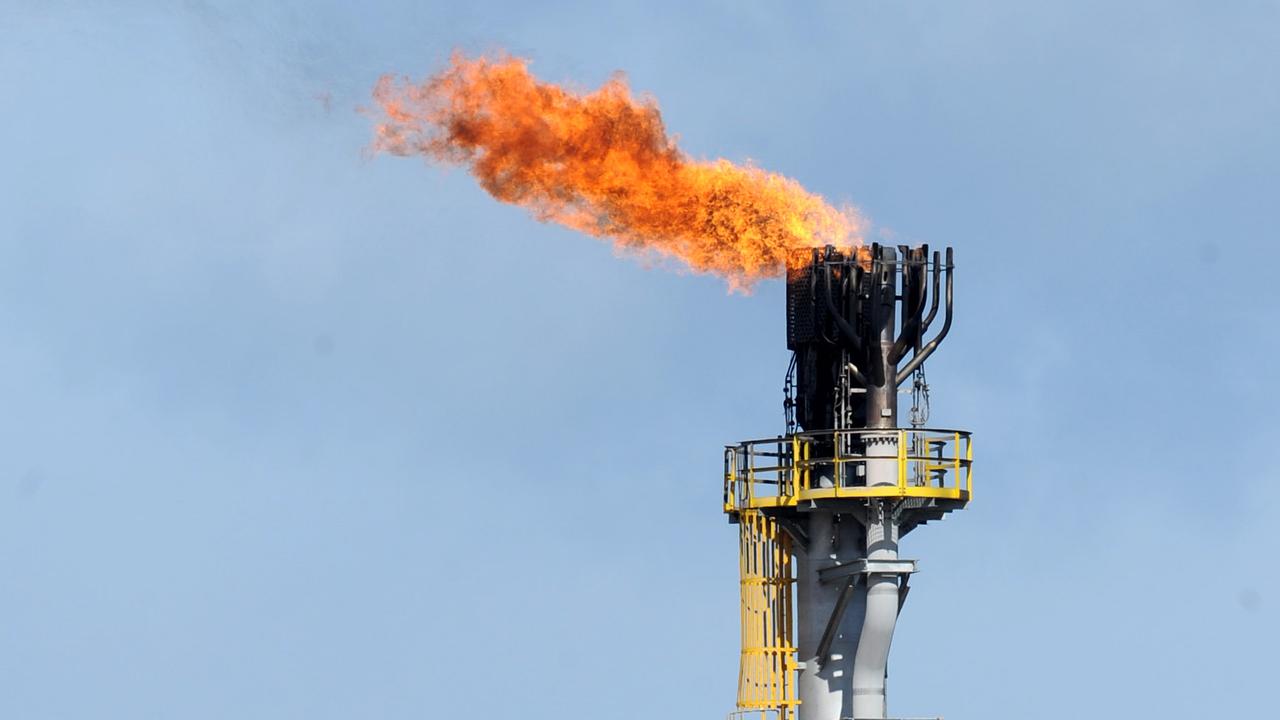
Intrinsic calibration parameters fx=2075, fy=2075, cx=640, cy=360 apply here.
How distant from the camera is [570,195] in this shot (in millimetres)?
54406

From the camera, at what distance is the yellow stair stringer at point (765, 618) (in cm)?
5091

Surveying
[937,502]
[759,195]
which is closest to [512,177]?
[759,195]

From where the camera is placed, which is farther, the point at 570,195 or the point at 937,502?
the point at 570,195

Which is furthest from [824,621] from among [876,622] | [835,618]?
[876,622]

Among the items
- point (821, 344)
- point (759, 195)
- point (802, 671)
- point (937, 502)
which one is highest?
point (759, 195)

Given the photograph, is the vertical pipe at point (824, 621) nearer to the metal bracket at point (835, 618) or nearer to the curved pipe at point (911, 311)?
the metal bracket at point (835, 618)

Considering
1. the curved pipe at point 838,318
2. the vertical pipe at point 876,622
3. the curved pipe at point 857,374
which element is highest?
the curved pipe at point 838,318

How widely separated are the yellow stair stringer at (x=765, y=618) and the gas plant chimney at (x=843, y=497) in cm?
2

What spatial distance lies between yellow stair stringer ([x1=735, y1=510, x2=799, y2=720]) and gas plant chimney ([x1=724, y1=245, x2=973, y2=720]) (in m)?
0.02

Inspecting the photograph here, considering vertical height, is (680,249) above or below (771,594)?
above

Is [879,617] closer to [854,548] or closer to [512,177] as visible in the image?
[854,548]

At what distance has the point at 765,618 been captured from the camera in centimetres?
5138

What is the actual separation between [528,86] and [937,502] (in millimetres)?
15186

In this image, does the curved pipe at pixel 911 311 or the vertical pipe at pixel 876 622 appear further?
the curved pipe at pixel 911 311
